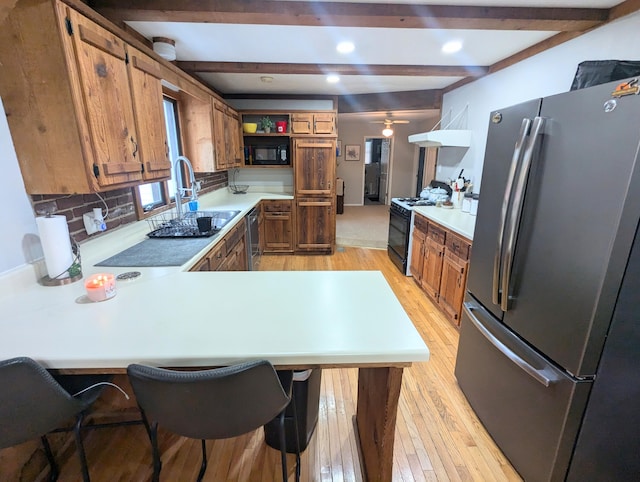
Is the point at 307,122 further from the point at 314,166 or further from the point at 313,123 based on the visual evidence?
the point at 314,166

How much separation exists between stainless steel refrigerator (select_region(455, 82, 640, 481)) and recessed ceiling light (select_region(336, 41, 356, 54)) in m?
1.59

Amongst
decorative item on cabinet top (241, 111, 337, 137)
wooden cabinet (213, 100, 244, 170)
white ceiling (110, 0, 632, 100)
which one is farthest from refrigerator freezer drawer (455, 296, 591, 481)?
decorative item on cabinet top (241, 111, 337, 137)

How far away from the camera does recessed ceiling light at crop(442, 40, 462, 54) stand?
255cm

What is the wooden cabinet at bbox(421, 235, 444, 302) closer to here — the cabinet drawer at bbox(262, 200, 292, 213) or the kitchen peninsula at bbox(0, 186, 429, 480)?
the kitchen peninsula at bbox(0, 186, 429, 480)

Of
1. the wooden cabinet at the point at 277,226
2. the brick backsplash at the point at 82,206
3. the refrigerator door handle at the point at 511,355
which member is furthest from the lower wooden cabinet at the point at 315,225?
the refrigerator door handle at the point at 511,355

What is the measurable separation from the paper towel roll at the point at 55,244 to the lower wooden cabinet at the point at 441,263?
8.60 feet

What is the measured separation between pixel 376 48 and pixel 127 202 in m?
2.45

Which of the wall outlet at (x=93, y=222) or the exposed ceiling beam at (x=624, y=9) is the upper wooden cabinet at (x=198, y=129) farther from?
the exposed ceiling beam at (x=624, y=9)

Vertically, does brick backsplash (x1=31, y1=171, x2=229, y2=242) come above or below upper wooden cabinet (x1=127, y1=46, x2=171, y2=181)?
below

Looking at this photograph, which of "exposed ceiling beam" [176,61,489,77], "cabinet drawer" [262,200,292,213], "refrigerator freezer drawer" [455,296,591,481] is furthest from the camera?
"cabinet drawer" [262,200,292,213]

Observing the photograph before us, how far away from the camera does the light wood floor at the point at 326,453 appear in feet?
4.77

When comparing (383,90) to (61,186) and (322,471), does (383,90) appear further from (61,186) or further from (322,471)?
(322,471)

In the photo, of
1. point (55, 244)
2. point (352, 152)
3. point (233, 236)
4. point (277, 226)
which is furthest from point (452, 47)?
point (352, 152)

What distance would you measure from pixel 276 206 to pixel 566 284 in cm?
382
